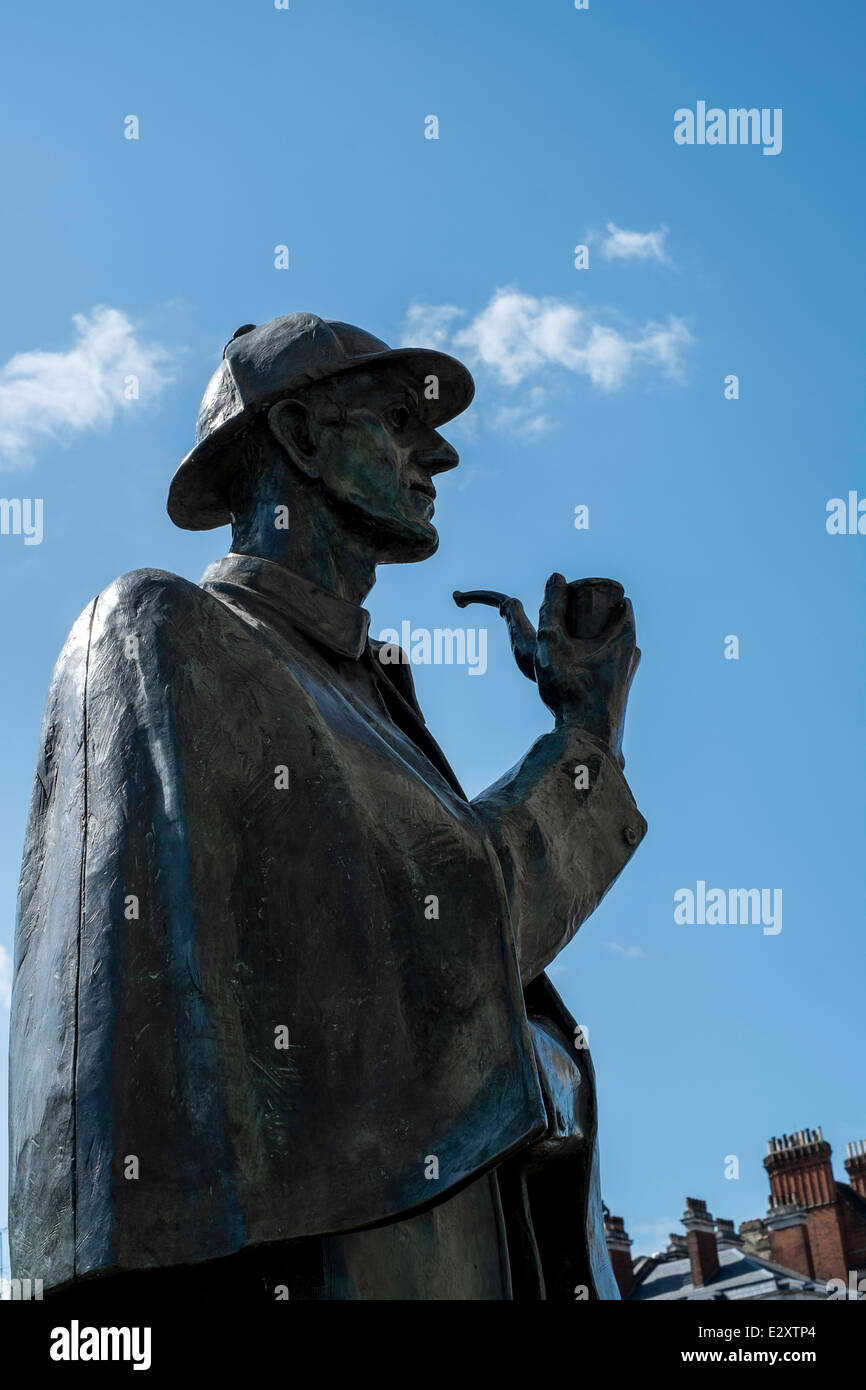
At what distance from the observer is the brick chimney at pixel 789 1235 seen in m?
41.6

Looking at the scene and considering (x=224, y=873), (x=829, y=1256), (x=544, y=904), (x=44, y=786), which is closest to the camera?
(x=224, y=873)

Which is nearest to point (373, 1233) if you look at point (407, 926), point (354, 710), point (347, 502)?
point (407, 926)

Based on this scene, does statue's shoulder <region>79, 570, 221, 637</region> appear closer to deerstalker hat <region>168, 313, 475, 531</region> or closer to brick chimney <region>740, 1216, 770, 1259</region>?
deerstalker hat <region>168, 313, 475, 531</region>

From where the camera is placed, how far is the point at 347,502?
4957 millimetres

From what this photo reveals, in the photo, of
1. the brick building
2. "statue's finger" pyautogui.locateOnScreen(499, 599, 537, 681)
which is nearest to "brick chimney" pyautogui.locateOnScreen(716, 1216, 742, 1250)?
the brick building

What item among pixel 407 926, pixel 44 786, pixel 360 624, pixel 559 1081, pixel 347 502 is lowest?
pixel 559 1081

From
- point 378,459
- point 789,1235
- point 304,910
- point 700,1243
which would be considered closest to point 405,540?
point 378,459

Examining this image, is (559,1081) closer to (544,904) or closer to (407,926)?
(544,904)

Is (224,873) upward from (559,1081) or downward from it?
upward

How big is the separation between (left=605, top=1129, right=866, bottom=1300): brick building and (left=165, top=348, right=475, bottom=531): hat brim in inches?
1249

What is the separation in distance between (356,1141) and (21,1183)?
714mm

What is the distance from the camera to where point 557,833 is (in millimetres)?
4758

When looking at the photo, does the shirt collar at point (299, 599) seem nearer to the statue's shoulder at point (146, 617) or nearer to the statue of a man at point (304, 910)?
the statue of a man at point (304, 910)

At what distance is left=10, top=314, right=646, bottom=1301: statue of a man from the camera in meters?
3.66
